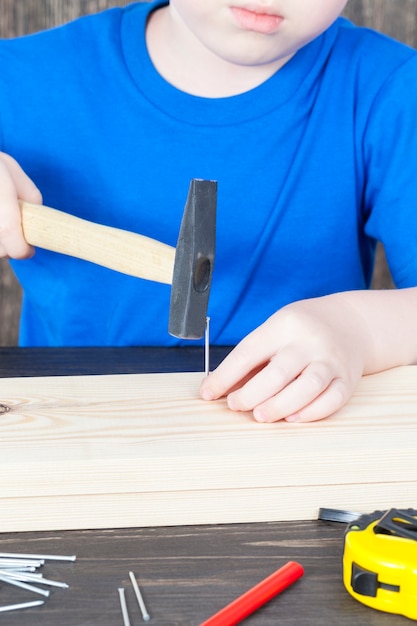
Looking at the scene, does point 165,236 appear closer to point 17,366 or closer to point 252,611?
point 17,366

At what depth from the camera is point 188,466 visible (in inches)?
29.6

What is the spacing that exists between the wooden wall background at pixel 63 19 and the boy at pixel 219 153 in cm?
67

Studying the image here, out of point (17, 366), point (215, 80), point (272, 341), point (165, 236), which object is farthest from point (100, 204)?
point (272, 341)

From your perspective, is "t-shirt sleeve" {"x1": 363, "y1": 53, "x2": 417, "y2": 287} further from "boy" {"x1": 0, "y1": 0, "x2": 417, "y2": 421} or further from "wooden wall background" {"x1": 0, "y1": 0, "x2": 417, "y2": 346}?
"wooden wall background" {"x1": 0, "y1": 0, "x2": 417, "y2": 346}

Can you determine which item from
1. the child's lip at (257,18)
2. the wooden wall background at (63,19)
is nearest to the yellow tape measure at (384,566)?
the child's lip at (257,18)

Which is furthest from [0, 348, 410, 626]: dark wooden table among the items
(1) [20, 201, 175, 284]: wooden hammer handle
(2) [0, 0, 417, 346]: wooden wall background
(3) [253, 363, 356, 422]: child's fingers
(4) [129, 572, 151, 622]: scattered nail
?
(2) [0, 0, 417, 346]: wooden wall background

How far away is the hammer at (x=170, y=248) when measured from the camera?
830 mm

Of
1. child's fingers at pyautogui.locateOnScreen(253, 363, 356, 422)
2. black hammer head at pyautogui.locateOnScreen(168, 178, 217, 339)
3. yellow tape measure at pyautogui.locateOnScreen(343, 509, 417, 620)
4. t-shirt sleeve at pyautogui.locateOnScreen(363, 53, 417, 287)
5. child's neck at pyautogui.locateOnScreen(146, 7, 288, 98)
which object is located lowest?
yellow tape measure at pyautogui.locateOnScreen(343, 509, 417, 620)

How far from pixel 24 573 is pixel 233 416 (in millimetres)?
283

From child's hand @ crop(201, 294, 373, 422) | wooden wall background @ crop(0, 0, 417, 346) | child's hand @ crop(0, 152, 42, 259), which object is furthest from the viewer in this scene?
wooden wall background @ crop(0, 0, 417, 346)

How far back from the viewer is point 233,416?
2.81 feet

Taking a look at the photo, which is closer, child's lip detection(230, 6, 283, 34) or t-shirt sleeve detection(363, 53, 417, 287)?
child's lip detection(230, 6, 283, 34)

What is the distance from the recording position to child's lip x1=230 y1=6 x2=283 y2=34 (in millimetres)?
1052

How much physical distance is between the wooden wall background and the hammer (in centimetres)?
121
